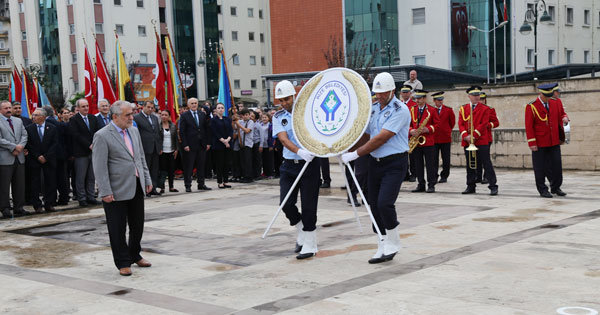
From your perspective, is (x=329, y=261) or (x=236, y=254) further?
Answer: (x=236, y=254)

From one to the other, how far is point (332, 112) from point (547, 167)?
5.99 metres

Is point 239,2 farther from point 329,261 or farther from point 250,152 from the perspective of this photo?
point 329,261

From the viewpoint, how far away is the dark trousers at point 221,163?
16.8 m

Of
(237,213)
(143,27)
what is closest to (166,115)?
(237,213)

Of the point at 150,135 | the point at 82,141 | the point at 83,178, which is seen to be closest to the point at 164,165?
the point at 150,135

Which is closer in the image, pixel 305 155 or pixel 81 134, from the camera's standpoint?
pixel 305 155

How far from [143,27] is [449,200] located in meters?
62.2

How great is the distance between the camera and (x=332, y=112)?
26.9ft

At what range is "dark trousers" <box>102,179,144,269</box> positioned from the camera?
762 cm

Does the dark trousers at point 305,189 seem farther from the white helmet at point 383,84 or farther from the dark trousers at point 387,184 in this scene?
the white helmet at point 383,84

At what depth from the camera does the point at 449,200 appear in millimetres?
12617

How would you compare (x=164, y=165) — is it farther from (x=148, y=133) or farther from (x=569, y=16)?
(x=569, y=16)

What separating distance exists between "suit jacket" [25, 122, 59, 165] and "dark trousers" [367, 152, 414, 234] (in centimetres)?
790

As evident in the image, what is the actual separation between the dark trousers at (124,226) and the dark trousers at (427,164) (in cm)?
747
